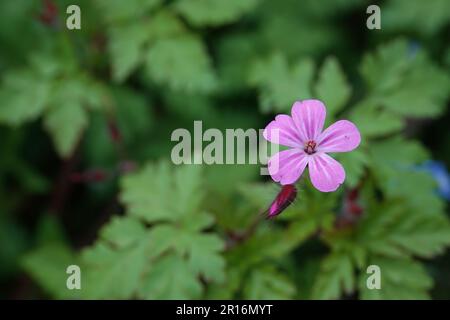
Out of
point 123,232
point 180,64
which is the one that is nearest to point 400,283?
point 123,232

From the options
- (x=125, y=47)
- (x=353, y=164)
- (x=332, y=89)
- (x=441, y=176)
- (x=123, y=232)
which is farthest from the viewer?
(x=441, y=176)

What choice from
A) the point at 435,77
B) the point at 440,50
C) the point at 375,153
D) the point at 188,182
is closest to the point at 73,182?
the point at 188,182

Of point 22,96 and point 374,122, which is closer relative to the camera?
point 374,122

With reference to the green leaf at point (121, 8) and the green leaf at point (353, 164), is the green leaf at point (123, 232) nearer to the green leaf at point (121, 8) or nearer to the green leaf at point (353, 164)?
the green leaf at point (353, 164)

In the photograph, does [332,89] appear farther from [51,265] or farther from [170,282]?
[51,265]

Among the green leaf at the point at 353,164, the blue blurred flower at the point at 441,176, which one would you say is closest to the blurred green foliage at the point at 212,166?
the green leaf at the point at 353,164

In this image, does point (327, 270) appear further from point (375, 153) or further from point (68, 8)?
point (68, 8)
